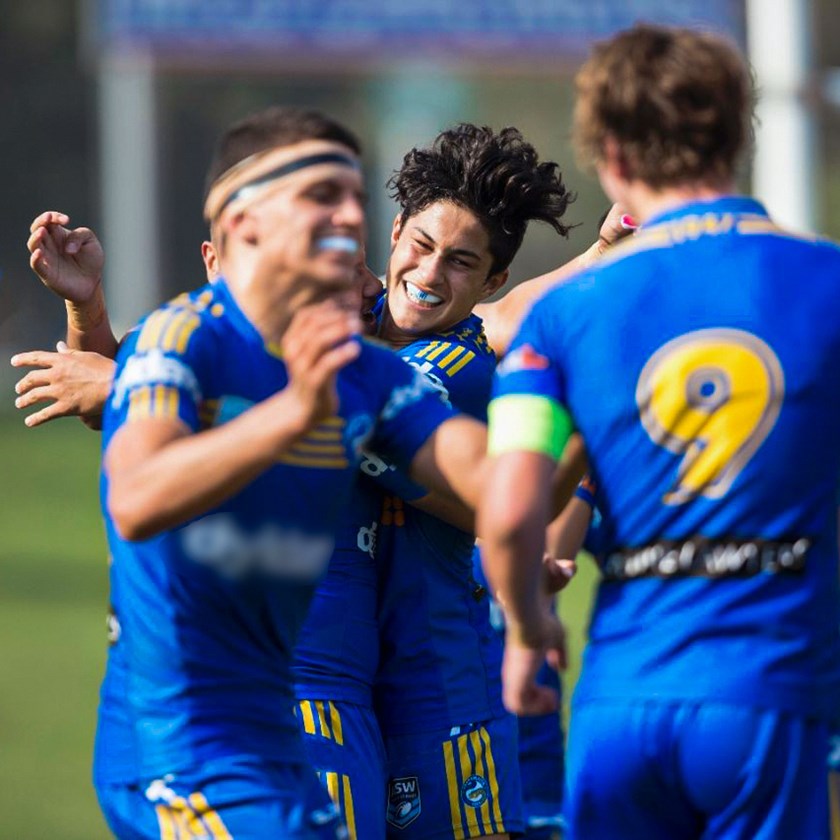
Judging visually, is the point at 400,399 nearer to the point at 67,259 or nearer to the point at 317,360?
the point at 317,360

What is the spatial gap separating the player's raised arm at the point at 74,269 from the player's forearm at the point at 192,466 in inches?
66.5

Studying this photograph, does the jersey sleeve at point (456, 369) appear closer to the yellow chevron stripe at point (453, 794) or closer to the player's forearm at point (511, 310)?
the player's forearm at point (511, 310)

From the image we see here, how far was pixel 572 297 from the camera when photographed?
3842 millimetres

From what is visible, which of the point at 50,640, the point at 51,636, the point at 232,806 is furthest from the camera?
the point at 51,636

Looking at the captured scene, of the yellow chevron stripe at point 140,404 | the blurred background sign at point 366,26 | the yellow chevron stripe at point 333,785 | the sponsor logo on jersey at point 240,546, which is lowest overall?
the yellow chevron stripe at point 333,785

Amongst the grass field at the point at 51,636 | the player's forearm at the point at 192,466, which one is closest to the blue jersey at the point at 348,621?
the player's forearm at the point at 192,466

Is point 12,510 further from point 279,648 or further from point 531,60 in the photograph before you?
point 531,60

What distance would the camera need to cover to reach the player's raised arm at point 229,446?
3.43m

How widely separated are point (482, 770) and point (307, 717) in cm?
64

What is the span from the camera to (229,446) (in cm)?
346

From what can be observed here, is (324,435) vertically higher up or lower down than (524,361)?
lower down

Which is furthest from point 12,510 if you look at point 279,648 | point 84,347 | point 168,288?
point 168,288

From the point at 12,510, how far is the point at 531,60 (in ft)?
62.9

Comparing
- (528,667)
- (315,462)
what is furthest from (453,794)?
(315,462)
